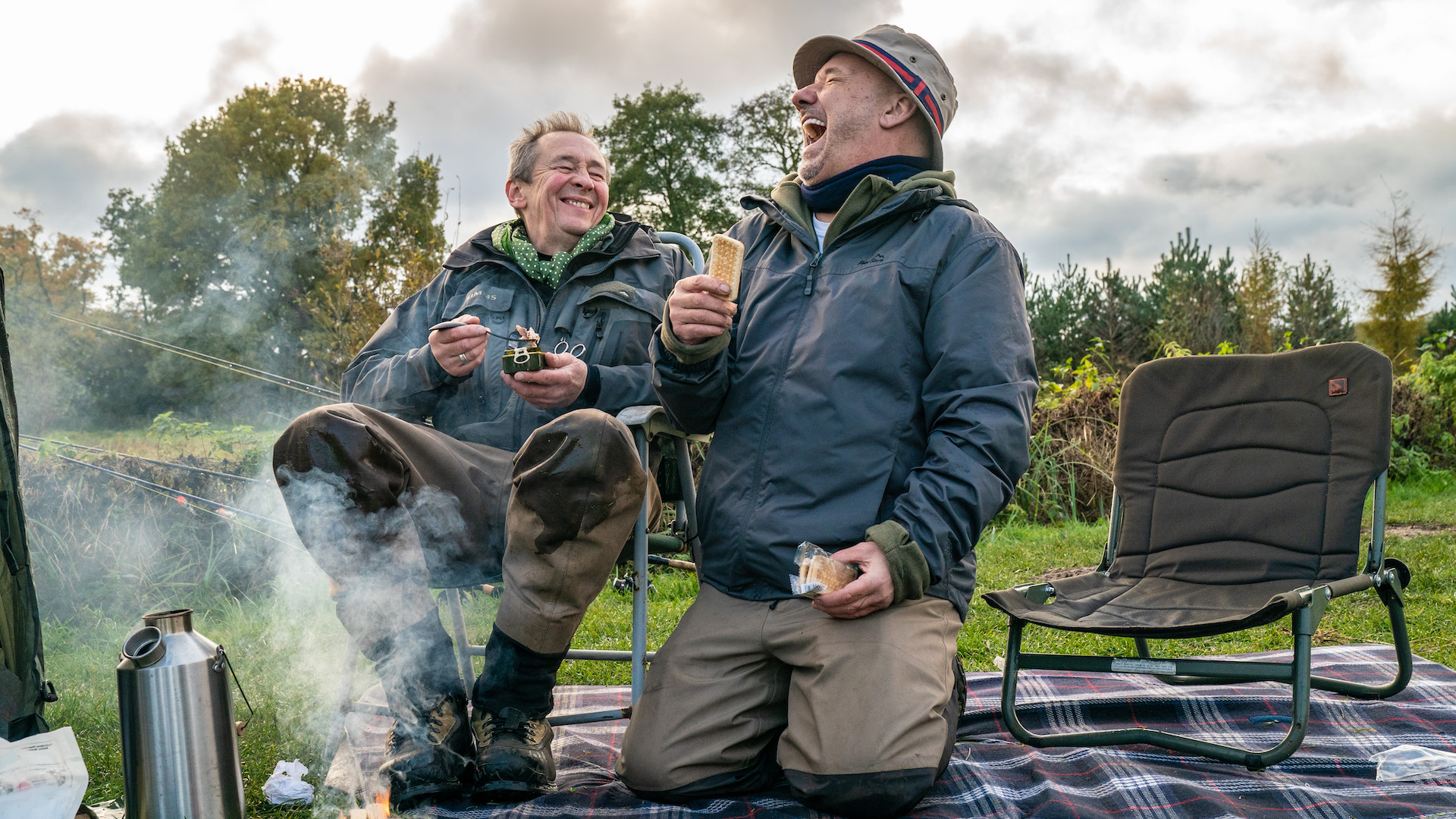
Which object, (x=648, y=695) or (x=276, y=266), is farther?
(x=276, y=266)

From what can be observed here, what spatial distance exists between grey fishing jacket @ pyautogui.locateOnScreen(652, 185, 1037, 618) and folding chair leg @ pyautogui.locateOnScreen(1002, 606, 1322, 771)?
0.35 metres

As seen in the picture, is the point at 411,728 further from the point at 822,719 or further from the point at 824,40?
the point at 824,40

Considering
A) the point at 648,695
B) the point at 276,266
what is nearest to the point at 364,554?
the point at 648,695

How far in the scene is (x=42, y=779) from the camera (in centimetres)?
173

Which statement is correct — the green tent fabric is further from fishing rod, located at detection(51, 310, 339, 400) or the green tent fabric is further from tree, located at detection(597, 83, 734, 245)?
tree, located at detection(597, 83, 734, 245)

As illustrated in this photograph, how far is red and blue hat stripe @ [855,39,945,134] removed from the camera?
2355mm

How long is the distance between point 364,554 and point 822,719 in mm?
1022

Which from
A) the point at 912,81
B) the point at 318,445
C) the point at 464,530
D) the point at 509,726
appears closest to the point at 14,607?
the point at 318,445

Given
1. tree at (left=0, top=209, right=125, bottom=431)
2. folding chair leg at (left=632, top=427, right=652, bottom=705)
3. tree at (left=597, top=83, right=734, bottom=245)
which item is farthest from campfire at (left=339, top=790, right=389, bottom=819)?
tree at (left=597, top=83, right=734, bottom=245)

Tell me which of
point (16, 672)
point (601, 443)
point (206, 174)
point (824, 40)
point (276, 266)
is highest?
point (206, 174)

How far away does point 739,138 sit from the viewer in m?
25.4

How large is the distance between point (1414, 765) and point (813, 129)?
1.97 meters

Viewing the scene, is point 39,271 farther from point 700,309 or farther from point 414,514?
point 700,309

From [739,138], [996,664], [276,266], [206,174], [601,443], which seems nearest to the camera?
[601,443]
